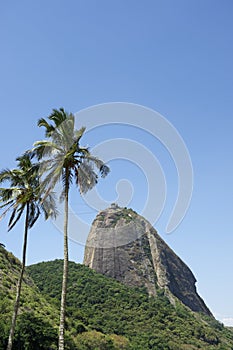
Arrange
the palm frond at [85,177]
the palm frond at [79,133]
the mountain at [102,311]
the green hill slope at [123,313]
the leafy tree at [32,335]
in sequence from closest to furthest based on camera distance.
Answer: the palm frond at [85,177] < the palm frond at [79,133] < the leafy tree at [32,335] < the mountain at [102,311] < the green hill slope at [123,313]

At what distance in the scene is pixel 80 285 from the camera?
15825 centimetres

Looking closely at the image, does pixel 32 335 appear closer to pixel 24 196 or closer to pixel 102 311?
pixel 24 196

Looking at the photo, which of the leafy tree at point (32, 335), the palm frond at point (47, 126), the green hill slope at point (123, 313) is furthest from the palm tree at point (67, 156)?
the green hill slope at point (123, 313)

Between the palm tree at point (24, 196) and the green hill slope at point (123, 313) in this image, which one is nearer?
the palm tree at point (24, 196)

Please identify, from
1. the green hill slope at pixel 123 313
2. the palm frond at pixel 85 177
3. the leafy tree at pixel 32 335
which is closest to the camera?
the palm frond at pixel 85 177

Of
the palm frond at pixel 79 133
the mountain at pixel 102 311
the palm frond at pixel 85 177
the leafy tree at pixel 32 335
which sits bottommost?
the leafy tree at pixel 32 335

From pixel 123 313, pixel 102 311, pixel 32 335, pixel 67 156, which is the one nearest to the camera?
pixel 67 156

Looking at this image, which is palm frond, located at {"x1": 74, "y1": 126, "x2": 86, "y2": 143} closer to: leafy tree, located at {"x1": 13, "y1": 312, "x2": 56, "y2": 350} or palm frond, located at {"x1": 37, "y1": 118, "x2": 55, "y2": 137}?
palm frond, located at {"x1": 37, "y1": 118, "x2": 55, "y2": 137}

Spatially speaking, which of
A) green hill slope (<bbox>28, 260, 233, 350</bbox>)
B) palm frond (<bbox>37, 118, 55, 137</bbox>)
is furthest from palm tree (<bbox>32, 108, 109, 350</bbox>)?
green hill slope (<bbox>28, 260, 233, 350</bbox>)

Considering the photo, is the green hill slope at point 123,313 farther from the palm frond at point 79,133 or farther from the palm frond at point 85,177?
the palm frond at point 79,133

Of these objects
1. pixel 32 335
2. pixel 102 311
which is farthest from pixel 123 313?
pixel 32 335

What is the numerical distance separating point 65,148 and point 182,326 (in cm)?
13196


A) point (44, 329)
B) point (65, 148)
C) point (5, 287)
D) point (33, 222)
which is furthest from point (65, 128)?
point (5, 287)

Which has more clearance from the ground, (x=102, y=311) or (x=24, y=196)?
(x=102, y=311)
